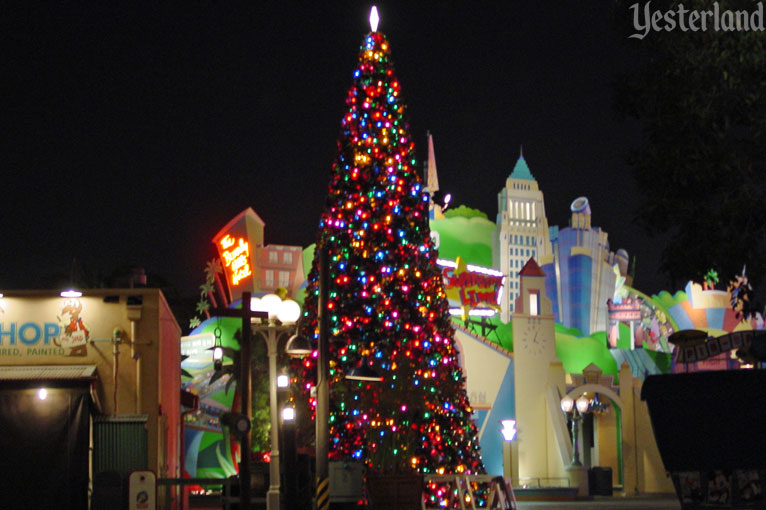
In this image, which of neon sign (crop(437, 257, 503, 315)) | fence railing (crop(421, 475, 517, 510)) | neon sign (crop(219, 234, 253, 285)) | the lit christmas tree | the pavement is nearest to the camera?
fence railing (crop(421, 475, 517, 510))

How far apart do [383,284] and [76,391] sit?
7.55 metres

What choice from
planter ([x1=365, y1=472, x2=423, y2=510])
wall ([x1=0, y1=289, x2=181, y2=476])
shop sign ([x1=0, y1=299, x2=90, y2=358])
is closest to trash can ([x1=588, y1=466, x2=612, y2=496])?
wall ([x1=0, y1=289, x2=181, y2=476])

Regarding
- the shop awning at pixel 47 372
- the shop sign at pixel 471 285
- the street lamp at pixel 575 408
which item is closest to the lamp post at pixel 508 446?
the street lamp at pixel 575 408

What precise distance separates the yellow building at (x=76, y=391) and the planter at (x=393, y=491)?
4.98 metres

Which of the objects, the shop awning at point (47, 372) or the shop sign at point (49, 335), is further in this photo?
the shop sign at point (49, 335)

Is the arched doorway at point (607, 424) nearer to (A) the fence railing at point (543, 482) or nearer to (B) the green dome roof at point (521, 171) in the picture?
(A) the fence railing at point (543, 482)

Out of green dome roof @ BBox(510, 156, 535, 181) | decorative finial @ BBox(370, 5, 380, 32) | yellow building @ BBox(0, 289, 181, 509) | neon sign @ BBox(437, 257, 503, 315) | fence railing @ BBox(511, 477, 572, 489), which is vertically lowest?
fence railing @ BBox(511, 477, 572, 489)

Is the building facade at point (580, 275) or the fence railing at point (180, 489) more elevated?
the building facade at point (580, 275)

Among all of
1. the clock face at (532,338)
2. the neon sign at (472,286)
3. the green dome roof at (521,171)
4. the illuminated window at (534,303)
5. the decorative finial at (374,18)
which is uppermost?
the green dome roof at (521,171)

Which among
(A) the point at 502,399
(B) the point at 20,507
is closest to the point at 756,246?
(B) the point at 20,507

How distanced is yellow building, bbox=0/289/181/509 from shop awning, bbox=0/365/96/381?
0.8 inches

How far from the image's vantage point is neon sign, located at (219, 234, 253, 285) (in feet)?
196

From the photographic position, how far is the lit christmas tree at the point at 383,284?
24.8 meters

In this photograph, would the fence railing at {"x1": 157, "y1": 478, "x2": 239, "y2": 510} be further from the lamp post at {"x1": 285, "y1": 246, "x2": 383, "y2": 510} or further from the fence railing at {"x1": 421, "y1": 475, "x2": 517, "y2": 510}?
the fence railing at {"x1": 421, "y1": 475, "x2": 517, "y2": 510}
